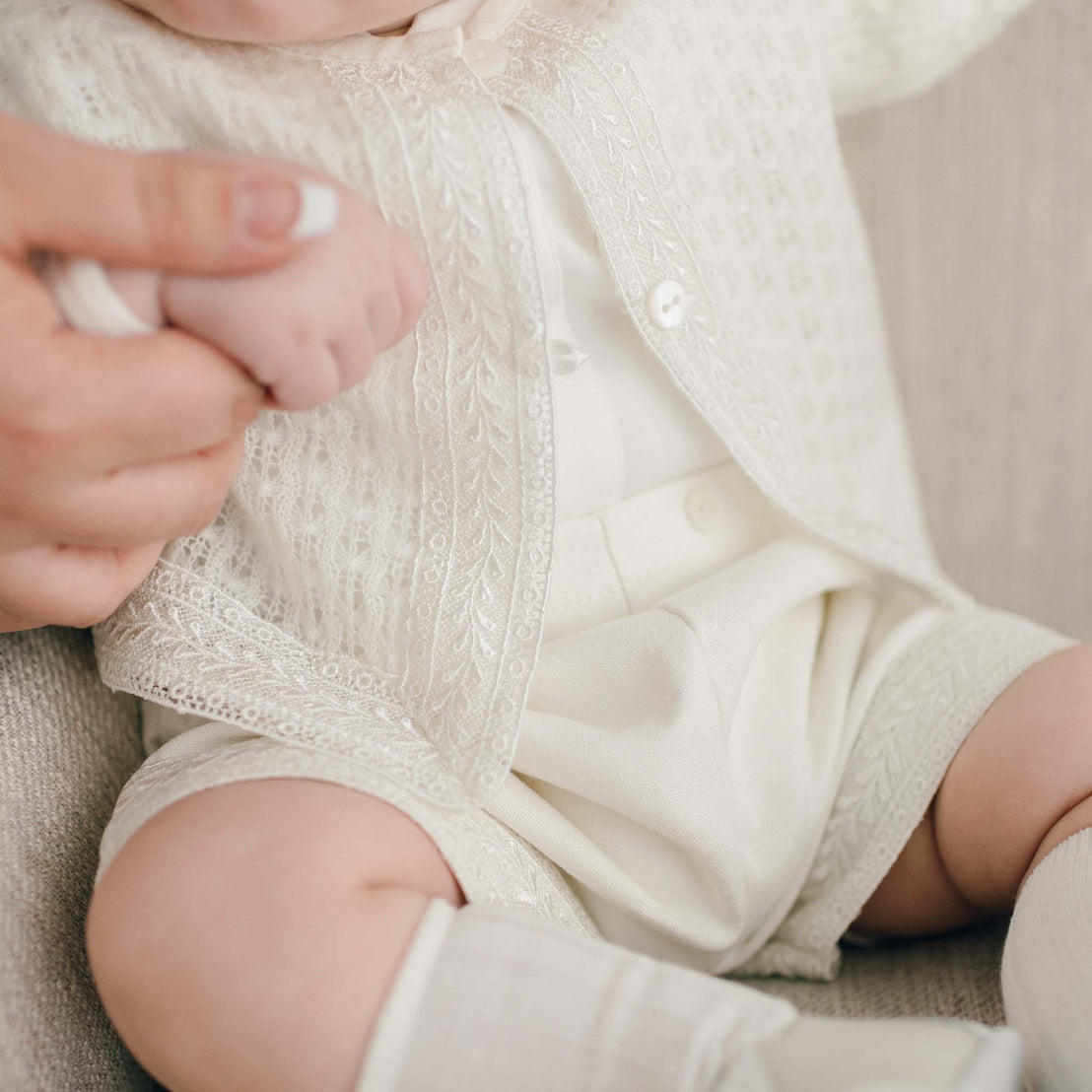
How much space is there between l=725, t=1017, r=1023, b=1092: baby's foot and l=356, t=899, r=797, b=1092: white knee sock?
0.01 meters

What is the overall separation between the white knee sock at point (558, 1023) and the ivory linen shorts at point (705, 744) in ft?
0.30

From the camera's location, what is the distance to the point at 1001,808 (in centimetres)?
69

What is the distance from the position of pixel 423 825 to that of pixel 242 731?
0.43ft

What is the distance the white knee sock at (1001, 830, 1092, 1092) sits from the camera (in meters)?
0.51

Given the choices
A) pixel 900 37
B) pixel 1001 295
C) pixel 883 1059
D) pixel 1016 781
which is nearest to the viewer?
pixel 883 1059

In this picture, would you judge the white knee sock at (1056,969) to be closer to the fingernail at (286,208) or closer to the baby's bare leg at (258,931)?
the baby's bare leg at (258,931)

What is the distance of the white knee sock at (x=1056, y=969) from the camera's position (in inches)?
20.2

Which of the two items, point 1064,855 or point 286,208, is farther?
point 1064,855

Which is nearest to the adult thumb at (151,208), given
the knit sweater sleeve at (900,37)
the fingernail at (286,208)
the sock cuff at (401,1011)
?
the fingernail at (286,208)

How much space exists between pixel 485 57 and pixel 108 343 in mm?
323

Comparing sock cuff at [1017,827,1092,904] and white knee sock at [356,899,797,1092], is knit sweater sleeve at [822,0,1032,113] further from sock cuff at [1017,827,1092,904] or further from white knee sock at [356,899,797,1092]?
white knee sock at [356,899,797,1092]

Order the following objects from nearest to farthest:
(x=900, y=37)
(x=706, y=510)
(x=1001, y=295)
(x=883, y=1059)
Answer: (x=883, y=1059), (x=706, y=510), (x=900, y=37), (x=1001, y=295)

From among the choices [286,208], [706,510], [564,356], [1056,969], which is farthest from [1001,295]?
[286,208]

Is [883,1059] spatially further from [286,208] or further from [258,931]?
[286,208]
